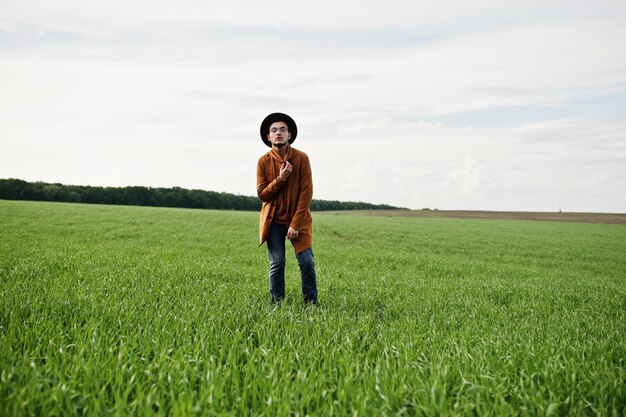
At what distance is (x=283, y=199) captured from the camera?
577 centimetres

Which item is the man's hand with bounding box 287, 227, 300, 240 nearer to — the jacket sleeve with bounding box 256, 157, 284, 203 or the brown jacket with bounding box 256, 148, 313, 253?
the brown jacket with bounding box 256, 148, 313, 253

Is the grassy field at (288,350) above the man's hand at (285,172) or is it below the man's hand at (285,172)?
below

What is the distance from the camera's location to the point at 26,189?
70.8m

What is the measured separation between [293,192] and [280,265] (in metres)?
1.19

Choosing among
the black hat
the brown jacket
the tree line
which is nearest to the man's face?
the black hat

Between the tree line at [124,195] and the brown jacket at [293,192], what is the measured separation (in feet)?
274

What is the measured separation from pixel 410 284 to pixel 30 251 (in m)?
Result: 10.5

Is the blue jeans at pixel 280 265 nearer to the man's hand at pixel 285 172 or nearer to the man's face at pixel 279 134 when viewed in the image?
the man's hand at pixel 285 172

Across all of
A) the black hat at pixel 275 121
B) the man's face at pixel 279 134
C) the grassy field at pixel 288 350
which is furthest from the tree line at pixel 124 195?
the man's face at pixel 279 134

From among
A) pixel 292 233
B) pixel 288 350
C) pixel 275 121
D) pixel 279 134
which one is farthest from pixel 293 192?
pixel 288 350

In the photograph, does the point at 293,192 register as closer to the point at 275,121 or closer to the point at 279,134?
the point at 279,134

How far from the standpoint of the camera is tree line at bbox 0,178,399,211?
232 feet

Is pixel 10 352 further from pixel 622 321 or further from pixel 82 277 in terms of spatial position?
pixel 622 321

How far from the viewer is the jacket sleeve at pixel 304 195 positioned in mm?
5590
